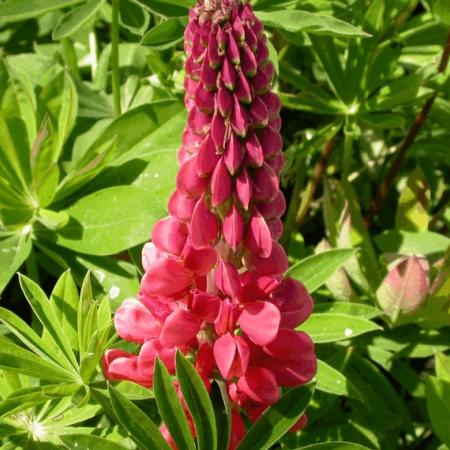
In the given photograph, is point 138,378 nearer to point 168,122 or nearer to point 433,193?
point 168,122

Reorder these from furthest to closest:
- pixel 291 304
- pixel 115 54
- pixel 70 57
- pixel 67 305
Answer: pixel 70 57 → pixel 115 54 → pixel 67 305 → pixel 291 304

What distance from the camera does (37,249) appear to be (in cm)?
275

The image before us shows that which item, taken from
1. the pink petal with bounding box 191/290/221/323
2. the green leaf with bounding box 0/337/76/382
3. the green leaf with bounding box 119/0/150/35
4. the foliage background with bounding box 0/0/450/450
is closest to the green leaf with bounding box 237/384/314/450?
the foliage background with bounding box 0/0/450/450

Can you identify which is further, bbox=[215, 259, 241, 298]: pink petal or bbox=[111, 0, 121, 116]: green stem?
bbox=[111, 0, 121, 116]: green stem

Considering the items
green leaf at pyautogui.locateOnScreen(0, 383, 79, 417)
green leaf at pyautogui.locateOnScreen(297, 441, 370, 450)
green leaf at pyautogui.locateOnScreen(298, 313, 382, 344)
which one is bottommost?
green leaf at pyautogui.locateOnScreen(298, 313, 382, 344)

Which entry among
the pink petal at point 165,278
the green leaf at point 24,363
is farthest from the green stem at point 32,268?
the pink petal at point 165,278

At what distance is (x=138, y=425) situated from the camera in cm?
167

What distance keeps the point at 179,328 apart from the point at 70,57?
1675 mm

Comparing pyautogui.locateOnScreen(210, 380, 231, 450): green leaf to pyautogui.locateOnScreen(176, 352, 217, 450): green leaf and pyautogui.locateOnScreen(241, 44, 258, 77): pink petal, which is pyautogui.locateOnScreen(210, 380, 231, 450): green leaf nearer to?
pyautogui.locateOnScreen(176, 352, 217, 450): green leaf

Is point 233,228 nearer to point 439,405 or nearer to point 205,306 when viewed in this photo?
point 205,306

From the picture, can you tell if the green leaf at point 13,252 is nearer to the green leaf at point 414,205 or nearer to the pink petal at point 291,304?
the pink petal at point 291,304

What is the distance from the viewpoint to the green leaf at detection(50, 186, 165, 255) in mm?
2287

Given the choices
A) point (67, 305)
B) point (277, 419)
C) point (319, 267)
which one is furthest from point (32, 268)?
point (277, 419)

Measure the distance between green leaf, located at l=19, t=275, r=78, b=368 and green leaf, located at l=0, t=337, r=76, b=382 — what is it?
66 mm
